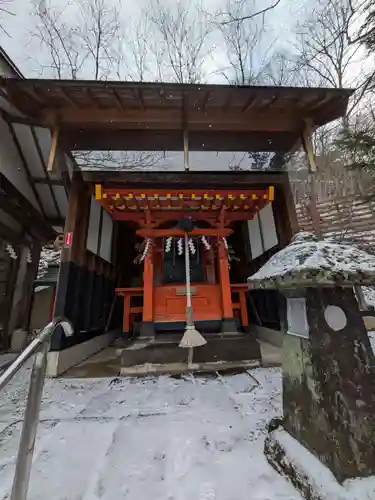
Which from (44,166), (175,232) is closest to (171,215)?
(175,232)

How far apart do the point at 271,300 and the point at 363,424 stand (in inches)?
174

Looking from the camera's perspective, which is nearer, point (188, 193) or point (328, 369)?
point (328, 369)

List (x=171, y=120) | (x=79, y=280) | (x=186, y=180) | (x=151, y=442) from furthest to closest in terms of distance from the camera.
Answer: (x=186, y=180), (x=79, y=280), (x=171, y=120), (x=151, y=442)

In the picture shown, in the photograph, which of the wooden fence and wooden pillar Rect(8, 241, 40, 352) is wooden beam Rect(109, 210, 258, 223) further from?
the wooden fence

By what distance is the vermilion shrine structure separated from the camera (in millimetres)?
4059

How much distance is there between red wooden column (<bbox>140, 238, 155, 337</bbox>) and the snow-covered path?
1659 millimetres

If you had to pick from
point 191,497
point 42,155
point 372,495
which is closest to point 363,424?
point 372,495

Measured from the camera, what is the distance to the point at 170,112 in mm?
4359

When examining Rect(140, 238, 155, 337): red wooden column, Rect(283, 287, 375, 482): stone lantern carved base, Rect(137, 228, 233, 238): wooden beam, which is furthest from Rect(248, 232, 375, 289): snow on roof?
Rect(137, 228, 233, 238): wooden beam

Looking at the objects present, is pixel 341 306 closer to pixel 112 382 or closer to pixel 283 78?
pixel 112 382

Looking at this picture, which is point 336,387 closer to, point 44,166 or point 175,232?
point 175,232

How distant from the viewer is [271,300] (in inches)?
229

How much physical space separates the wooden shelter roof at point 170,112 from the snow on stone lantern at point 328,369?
3.31 metres

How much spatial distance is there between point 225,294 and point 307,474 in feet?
13.5
